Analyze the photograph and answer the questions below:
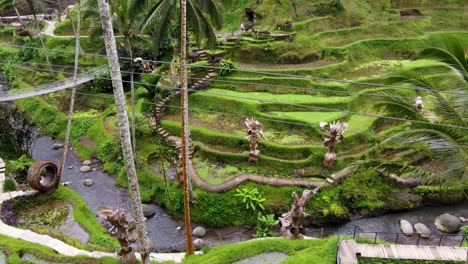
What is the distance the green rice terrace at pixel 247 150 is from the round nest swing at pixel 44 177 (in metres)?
0.12

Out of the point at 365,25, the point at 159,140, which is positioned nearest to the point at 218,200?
the point at 159,140

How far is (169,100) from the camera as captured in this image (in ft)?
77.1

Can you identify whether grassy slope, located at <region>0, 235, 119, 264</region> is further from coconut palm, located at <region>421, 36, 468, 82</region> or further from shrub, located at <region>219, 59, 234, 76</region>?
shrub, located at <region>219, 59, 234, 76</region>

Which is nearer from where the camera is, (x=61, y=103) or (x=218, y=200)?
(x=218, y=200)

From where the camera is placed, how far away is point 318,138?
20250 mm

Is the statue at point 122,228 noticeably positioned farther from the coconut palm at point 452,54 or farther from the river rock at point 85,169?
the river rock at point 85,169

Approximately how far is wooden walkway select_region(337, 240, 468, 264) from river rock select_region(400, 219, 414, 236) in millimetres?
5081

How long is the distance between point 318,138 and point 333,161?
2.29 meters

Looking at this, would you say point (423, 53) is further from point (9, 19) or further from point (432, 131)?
point (9, 19)

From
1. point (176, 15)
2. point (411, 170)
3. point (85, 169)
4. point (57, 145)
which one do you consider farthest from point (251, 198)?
point (57, 145)

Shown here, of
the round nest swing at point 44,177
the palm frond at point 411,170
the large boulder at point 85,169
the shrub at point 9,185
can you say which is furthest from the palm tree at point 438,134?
the large boulder at point 85,169

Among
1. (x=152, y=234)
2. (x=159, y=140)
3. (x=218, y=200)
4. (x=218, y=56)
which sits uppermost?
→ (x=218, y=56)

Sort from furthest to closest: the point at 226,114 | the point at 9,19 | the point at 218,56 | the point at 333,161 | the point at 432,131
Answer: the point at 9,19 < the point at 218,56 < the point at 226,114 < the point at 333,161 < the point at 432,131

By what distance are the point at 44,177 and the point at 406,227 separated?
710 inches
